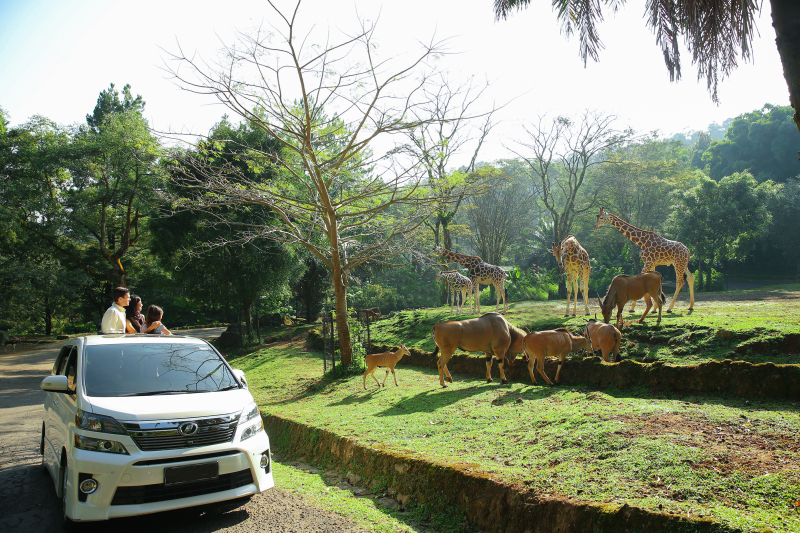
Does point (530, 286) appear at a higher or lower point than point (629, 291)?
lower

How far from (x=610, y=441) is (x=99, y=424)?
177 inches

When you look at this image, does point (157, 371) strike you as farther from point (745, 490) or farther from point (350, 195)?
point (350, 195)

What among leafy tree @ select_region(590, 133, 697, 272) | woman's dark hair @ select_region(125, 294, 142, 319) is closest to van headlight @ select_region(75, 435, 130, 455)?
woman's dark hair @ select_region(125, 294, 142, 319)

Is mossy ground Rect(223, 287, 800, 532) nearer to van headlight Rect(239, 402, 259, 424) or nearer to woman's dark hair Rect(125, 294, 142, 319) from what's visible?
van headlight Rect(239, 402, 259, 424)

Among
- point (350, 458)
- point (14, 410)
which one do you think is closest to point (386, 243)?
point (350, 458)

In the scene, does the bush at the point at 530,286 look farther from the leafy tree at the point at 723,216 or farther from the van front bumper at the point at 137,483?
the van front bumper at the point at 137,483

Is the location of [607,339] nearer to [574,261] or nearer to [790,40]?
[790,40]

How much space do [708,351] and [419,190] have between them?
6187 millimetres

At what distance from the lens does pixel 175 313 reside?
3847 centimetres

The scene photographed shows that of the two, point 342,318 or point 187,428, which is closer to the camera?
point 187,428

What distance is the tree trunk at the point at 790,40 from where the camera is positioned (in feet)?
11.7

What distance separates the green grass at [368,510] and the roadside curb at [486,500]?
118 mm

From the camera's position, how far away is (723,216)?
82.2 ft

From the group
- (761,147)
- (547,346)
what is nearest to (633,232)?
(547,346)
